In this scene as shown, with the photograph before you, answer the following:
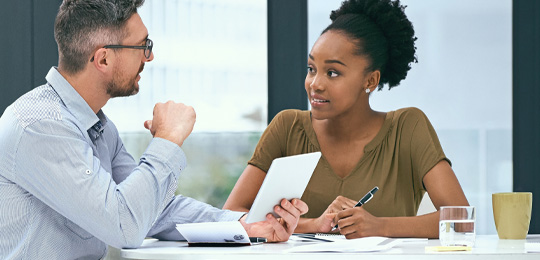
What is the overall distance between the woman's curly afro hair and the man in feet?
3.29

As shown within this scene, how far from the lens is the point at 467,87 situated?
3.72 meters

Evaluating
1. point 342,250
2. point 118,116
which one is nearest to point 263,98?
point 118,116

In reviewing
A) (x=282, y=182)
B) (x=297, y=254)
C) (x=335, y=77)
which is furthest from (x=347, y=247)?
(x=335, y=77)

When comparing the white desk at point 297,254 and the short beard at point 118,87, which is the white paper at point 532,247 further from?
the short beard at point 118,87

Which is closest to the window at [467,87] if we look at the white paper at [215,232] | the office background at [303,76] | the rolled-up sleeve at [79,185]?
the office background at [303,76]

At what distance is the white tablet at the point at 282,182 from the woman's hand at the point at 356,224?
0.25 meters

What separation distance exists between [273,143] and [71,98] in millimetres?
1070

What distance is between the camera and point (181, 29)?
3.72 meters

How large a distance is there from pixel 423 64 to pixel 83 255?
2.44m

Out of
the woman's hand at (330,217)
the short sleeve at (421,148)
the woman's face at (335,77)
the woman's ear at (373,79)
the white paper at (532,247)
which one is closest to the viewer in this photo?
the white paper at (532,247)

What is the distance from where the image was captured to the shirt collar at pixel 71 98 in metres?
1.82

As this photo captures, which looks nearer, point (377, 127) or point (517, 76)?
point (377, 127)

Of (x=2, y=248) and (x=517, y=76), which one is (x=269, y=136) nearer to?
(x=2, y=248)

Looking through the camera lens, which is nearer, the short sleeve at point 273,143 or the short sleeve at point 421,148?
the short sleeve at point 421,148
